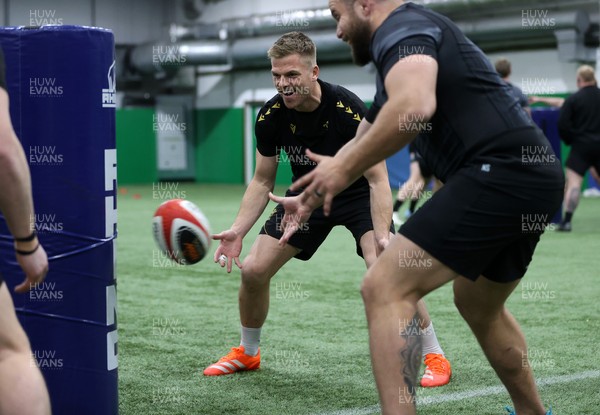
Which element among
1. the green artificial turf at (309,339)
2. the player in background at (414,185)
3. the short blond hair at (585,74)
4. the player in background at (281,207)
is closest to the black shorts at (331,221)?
the player in background at (281,207)

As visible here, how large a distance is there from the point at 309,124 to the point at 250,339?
127cm

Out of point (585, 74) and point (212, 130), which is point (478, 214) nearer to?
point (585, 74)

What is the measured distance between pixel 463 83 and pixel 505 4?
53.1 ft

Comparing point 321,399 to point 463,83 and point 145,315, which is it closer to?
point 463,83

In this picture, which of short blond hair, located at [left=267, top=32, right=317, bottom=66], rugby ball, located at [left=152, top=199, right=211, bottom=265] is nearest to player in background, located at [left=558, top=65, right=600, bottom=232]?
short blond hair, located at [left=267, top=32, right=317, bottom=66]

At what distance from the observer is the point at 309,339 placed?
6258mm

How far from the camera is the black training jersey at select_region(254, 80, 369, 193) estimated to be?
5.33 meters

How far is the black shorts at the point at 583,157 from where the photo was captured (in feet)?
40.4

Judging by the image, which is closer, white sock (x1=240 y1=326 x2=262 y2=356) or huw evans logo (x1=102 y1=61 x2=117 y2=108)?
huw evans logo (x1=102 y1=61 x2=117 y2=108)

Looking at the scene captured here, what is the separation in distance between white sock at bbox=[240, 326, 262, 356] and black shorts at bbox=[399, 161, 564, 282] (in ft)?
7.24

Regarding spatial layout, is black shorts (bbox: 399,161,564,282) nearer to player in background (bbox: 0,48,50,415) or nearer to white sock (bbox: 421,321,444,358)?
player in background (bbox: 0,48,50,415)

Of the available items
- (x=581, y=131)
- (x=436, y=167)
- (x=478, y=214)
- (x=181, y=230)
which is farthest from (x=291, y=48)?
(x=581, y=131)

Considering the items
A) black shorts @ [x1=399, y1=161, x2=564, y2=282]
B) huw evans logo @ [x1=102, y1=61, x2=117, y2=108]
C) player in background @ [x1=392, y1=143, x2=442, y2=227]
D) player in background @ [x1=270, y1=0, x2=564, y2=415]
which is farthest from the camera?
player in background @ [x1=392, y1=143, x2=442, y2=227]

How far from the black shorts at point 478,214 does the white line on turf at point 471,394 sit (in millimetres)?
1373
